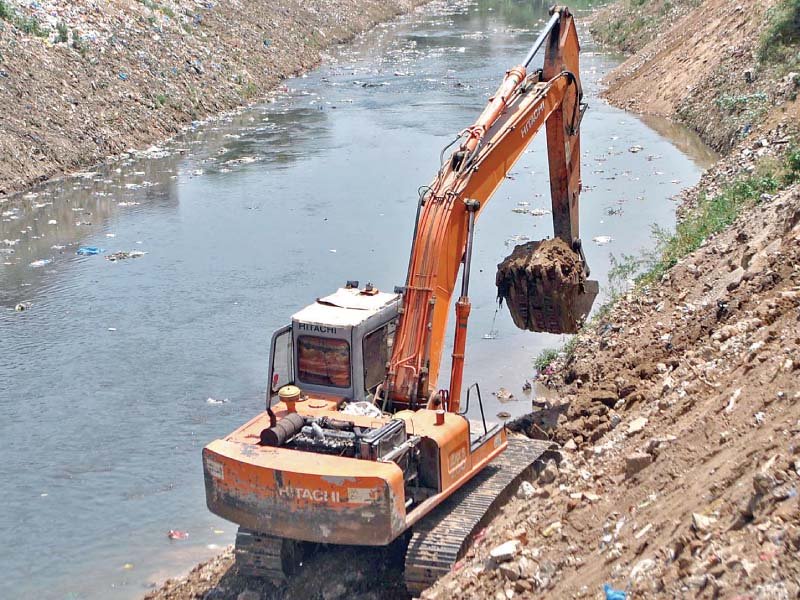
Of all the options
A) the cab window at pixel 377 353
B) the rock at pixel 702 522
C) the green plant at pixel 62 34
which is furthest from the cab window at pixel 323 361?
the green plant at pixel 62 34

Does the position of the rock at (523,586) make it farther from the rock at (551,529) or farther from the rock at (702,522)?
the rock at (702,522)

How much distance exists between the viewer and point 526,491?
9.16m

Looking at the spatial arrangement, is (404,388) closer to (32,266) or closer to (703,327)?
(703,327)

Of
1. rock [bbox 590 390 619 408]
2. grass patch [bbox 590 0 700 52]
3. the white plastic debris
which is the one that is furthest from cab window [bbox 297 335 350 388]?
grass patch [bbox 590 0 700 52]

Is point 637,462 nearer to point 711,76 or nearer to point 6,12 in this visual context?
point 711,76

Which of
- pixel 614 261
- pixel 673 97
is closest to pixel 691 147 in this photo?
pixel 673 97

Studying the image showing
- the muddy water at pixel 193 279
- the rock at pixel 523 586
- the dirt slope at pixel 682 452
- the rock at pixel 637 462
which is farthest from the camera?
the muddy water at pixel 193 279

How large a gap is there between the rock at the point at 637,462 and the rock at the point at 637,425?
107 centimetres

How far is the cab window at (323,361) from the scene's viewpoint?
8.95m

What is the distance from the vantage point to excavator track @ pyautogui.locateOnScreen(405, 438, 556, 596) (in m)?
7.89

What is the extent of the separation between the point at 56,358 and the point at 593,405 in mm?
7497

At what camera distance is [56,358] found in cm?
1467

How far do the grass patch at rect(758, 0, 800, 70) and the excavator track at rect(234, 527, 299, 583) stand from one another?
18976 mm

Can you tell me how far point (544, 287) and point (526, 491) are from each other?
219 cm
